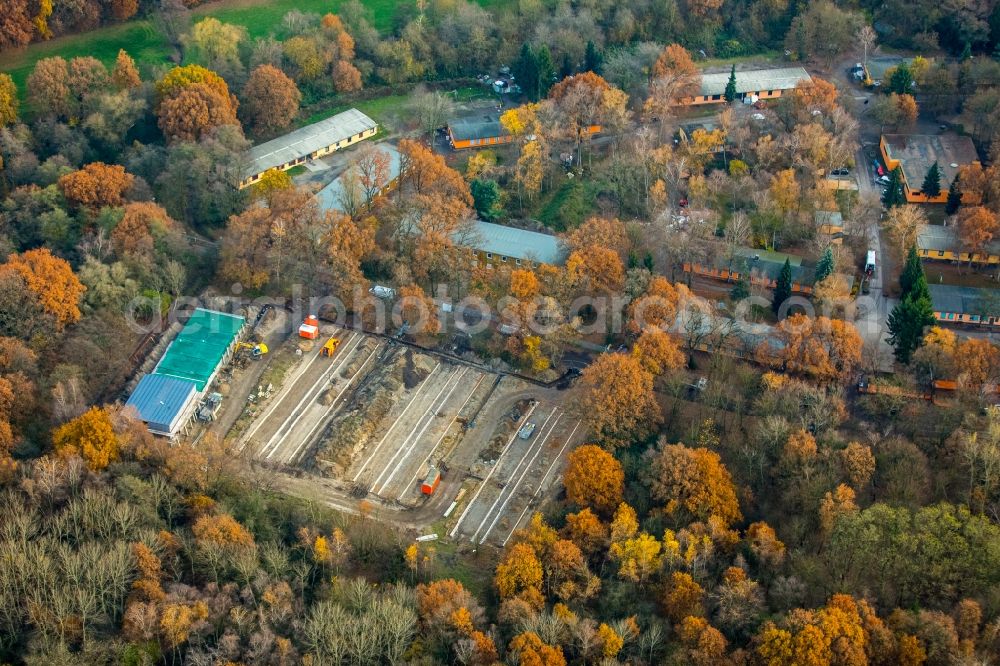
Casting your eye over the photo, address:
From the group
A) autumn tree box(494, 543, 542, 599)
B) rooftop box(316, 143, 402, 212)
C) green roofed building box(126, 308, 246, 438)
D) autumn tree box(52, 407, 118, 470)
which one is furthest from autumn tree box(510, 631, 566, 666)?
rooftop box(316, 143, 402, 212)

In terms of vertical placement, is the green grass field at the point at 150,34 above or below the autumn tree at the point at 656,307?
above

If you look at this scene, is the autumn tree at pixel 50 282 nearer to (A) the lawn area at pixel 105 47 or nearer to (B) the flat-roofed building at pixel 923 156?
(A) the lawn area at pixel 105 47

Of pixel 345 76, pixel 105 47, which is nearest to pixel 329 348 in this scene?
pixel 345 76

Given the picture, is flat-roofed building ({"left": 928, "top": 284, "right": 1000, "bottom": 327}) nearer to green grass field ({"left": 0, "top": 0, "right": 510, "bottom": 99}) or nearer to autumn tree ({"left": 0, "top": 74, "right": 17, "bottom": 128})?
green grass field ({"left": 0, "top": 0, "right": 510, "bottom": 99})

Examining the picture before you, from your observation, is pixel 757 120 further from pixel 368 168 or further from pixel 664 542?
pixel 664 542

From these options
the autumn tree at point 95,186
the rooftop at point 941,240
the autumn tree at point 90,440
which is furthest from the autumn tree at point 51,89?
the rooftop at point 941,240
